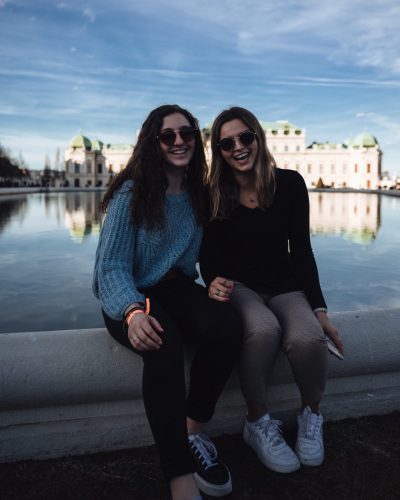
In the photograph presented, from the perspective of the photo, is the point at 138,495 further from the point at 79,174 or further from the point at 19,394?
the point at 79,174

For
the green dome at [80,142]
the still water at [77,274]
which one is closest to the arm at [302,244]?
the still water at [77,274]

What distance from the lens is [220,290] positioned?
7.10 feet

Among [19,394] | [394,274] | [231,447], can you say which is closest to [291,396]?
[231,447]

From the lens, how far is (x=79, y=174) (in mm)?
89688

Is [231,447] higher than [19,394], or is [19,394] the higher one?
[19,394]

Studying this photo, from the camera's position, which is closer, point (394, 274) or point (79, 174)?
point (394, 274)

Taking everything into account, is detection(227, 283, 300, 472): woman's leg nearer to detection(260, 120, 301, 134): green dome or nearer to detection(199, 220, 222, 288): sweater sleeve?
detection(199, 220, 222, 288): sweater sleeve

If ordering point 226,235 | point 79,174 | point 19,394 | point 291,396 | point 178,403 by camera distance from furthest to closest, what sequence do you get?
point 79,174 → point 226,235 → point 291,396 → point 19,394 → point 178,403

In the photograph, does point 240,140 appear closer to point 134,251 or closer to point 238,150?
point 238,150

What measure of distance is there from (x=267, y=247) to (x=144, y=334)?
0.92 metres

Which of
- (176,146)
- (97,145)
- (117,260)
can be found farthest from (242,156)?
(97,145)

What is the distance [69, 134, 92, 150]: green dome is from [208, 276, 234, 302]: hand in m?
93.7

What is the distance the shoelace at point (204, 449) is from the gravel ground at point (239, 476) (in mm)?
107

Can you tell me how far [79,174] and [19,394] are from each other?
301 feet
